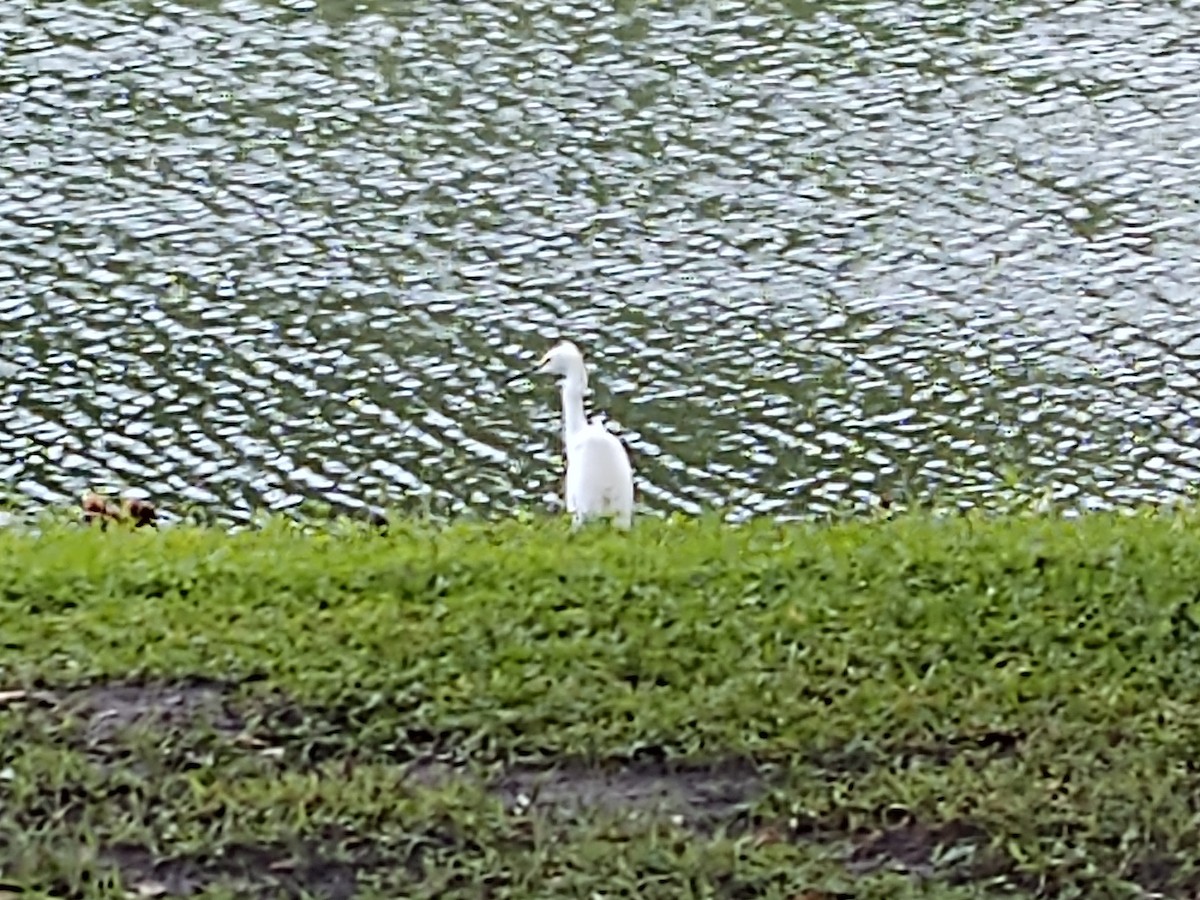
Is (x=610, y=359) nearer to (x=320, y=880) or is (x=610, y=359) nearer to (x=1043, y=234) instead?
Answer: (x=1043, y=234)

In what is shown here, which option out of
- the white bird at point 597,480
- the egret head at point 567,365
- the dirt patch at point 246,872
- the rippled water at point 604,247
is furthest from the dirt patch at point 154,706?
the rippled water at point 604,247

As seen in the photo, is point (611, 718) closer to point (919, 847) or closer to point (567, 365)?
point (919, 847)

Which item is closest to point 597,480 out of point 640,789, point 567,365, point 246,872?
point 567,365

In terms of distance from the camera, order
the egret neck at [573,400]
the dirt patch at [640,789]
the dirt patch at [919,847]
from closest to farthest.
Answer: the dirt patch at [919,847] → the dirt patch at [640,789] → the egret neck at [573,400]

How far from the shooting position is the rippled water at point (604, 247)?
9.43m

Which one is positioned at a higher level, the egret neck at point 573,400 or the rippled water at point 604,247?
the egret neck at point 573,400

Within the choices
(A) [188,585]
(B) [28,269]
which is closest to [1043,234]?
(B) [28,269]

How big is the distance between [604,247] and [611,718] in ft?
20.8

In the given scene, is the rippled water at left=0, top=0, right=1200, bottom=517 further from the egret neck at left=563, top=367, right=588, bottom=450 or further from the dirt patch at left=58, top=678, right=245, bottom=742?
the dirt patch at left=58, top=678, right=245, bottom=742

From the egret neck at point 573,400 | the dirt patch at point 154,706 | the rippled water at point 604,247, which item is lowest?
the rippled water at point 604,247

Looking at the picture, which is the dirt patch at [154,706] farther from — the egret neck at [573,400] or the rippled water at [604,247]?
the rippled water at [604,247]

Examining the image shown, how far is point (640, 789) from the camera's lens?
4.95m

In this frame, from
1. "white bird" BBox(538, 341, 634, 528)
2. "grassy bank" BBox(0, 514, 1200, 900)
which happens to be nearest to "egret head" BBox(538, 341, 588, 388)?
"white bird" BBox(538, 341, 634, 528)

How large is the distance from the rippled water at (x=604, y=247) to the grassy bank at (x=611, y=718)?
2.83 metres
